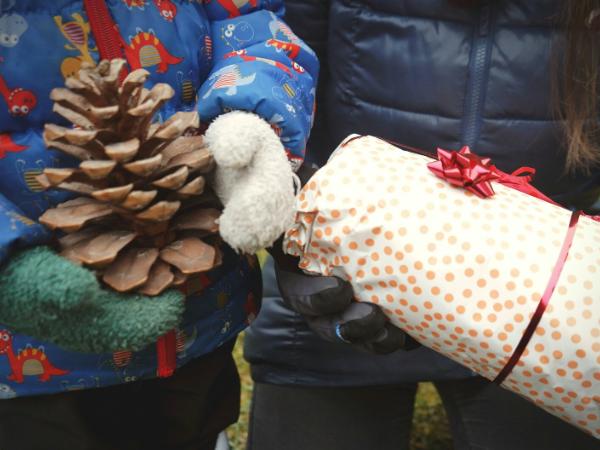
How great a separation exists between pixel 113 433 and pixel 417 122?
0.60m

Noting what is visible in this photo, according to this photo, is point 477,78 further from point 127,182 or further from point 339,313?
point 127,182

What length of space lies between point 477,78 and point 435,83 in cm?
6

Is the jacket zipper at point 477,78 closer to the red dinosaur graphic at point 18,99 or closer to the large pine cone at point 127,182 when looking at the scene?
the large pine cone at point 127,182

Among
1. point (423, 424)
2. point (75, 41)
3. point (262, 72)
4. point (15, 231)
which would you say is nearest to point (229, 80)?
point (262, 72)

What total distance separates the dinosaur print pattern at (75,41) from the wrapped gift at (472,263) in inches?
10.6

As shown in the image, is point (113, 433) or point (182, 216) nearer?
point (182, 216)

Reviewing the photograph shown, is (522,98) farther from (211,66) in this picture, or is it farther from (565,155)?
(211,66)

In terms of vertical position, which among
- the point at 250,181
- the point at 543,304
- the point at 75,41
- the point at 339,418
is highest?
the point at 75,41

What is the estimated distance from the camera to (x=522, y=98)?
35.4 inches

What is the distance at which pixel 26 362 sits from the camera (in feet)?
2.34

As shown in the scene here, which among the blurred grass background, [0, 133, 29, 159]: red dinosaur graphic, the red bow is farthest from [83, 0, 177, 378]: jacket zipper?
the blurred grass background

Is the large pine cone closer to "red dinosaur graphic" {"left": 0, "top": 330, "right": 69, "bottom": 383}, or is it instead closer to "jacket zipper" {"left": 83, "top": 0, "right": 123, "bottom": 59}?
"jacket zipper" {"left": 83, "top": 0, "right": 123, "bottom": 59}

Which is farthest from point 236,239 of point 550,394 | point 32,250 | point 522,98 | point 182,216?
point 522,98

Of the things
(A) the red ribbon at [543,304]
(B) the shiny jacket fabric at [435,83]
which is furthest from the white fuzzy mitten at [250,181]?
(B) the shiny jacket fabric at [435,83]
